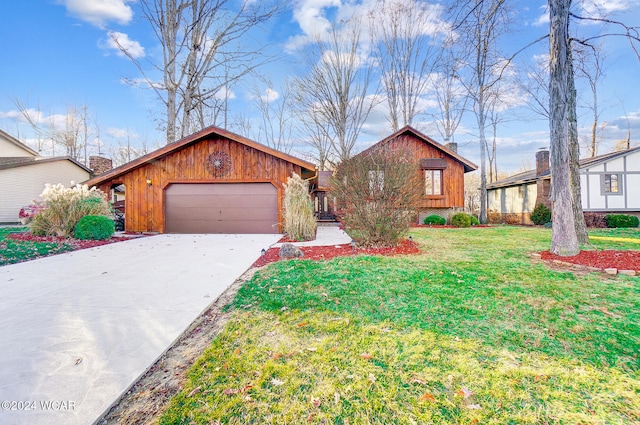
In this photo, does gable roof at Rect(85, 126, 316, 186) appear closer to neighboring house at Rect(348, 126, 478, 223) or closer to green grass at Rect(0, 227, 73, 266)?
green grass at Rect(0, 227, 73, 266)

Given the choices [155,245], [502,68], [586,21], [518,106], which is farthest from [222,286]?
[518,106]

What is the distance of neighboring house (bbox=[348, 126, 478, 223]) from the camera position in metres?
15.6

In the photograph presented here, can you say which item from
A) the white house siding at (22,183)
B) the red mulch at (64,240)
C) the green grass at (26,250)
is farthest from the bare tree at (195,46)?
the white house siding at (22,183)

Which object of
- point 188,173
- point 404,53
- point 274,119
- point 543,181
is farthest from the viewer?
point 274,119

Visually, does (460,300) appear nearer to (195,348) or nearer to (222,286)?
(195,348)

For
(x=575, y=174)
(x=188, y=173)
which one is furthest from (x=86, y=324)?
(x=575, y=174)

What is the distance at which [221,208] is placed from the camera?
1090 cm

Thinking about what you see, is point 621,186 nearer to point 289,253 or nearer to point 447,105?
point 447,105

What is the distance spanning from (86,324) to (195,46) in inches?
605

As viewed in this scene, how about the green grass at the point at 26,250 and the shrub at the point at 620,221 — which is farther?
the shrub at the point at 620,221

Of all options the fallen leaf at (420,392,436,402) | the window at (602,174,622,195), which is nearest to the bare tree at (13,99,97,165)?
the fallen leaf at (420,392,436,402)

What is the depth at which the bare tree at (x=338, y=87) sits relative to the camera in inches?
703

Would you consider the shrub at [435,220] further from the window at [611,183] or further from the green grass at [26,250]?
the green grass at [26,250]

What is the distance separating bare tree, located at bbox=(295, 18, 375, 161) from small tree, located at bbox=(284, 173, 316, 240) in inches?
383
